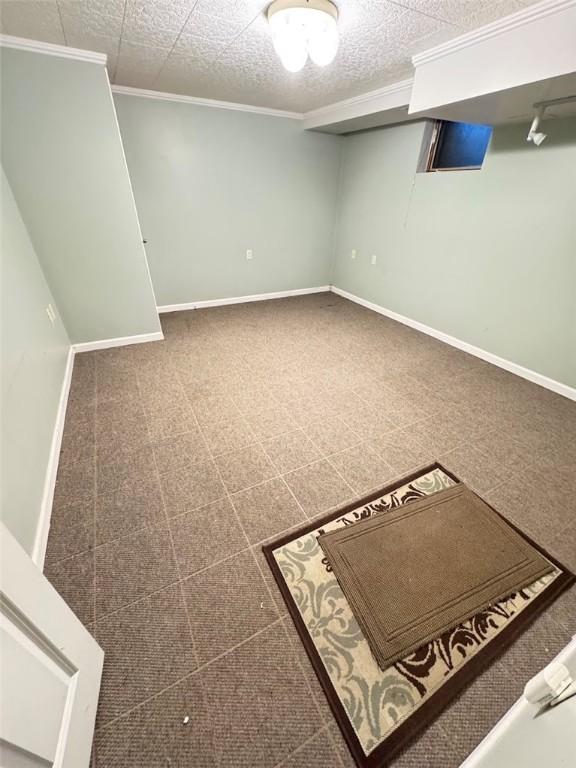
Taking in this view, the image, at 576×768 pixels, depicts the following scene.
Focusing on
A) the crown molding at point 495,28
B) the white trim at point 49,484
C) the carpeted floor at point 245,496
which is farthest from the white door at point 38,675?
the crown molding at point 495,28

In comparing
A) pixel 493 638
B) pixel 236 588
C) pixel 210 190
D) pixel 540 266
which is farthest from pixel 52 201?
pixel 540 266

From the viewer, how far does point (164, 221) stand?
11.3 ft

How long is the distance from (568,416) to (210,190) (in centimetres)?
403

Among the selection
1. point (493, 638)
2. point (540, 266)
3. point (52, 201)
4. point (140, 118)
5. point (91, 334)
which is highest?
point (140, 118)

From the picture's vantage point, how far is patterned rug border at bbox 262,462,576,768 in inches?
36.1

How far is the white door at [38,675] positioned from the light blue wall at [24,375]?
584mm

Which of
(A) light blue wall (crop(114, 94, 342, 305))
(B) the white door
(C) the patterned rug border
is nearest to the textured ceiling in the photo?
(A) light blue wall (crop(114, 94, 342, 305))

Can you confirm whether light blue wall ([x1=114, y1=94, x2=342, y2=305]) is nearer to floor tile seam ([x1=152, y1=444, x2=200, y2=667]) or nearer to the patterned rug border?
floor tile seam ([x1=152, y1=444, x2=200, y2=667])

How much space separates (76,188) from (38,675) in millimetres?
2985

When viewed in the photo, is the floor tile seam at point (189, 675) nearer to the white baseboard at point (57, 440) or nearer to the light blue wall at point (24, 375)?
the white baseboard at point (57, 440)

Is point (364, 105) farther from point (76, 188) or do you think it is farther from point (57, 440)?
point (57, 440)

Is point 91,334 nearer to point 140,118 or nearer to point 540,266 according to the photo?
point 140,118

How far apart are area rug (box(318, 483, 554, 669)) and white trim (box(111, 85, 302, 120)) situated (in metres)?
4.00

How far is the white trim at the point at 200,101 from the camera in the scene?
2844 mm
